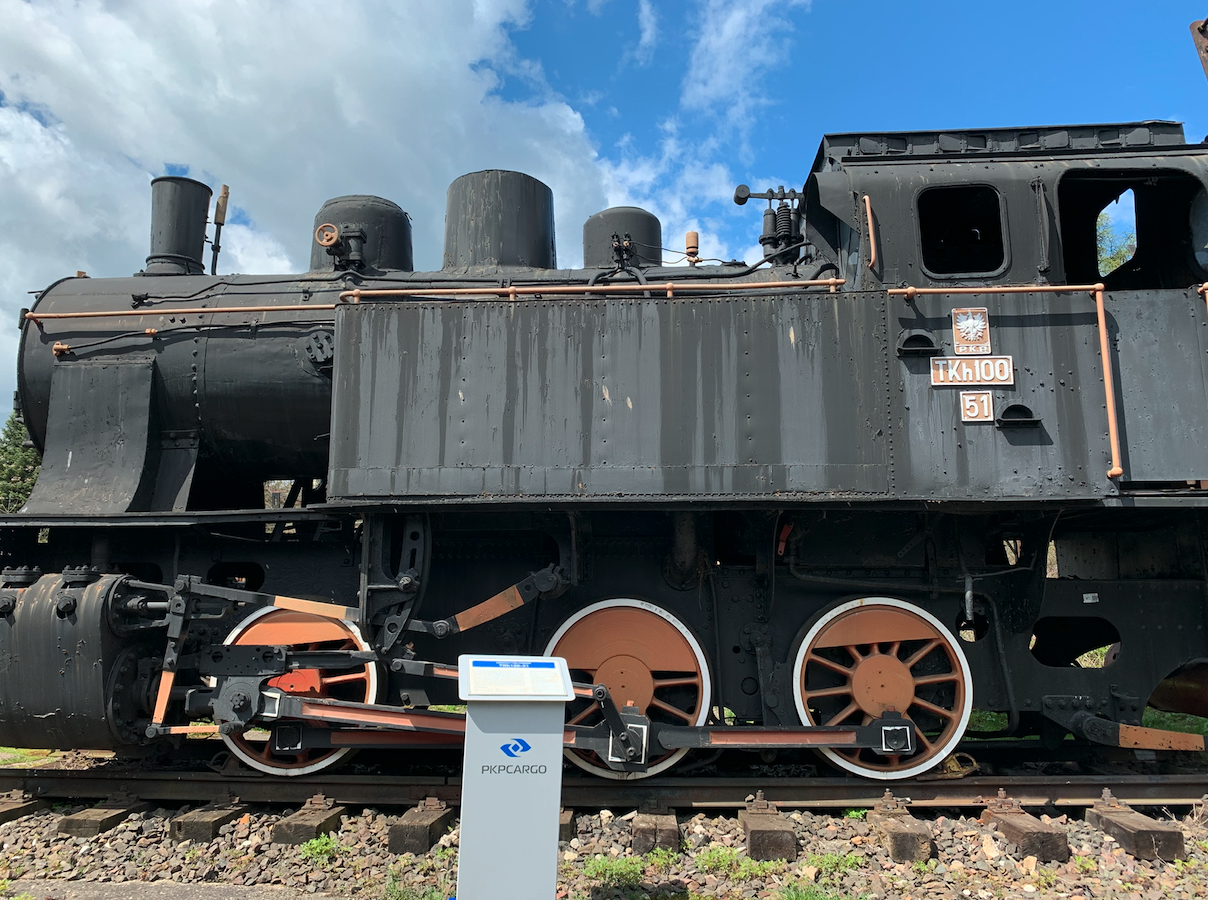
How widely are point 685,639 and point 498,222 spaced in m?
3.78

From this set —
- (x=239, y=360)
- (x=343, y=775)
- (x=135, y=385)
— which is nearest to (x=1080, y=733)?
(x=343, y=775)

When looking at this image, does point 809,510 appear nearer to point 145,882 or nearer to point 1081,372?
point 1081,372

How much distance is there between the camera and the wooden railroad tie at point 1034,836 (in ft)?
13.1

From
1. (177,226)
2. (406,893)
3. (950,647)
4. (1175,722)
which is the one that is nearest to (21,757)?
(177,226)

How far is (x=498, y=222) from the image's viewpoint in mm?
6473

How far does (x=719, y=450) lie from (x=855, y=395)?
33.5 inches

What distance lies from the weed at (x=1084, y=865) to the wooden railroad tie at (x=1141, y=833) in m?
0.30

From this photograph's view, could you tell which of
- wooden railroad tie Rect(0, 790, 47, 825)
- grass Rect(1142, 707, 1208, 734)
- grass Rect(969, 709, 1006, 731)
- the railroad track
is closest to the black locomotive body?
the railroad track

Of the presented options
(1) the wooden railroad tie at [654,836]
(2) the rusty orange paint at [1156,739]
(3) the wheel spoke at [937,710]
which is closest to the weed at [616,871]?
(1) the wooden railroad tie at [654,836]

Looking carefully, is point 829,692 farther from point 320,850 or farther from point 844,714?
point 320,850

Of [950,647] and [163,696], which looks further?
[950,647]

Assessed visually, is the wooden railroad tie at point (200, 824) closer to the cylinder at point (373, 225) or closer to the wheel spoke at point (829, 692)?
the wheel spoke at point (829, 692)

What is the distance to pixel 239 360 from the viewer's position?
5.31 metres

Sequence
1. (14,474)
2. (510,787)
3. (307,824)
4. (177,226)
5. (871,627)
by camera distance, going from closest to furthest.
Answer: (510,787) → (307,824) → (871,627) → (177,226) → (14,474)
